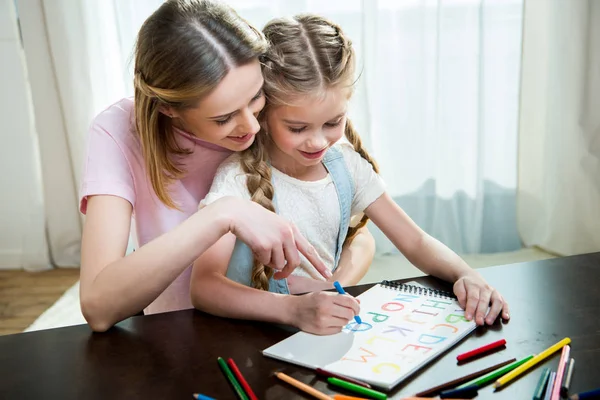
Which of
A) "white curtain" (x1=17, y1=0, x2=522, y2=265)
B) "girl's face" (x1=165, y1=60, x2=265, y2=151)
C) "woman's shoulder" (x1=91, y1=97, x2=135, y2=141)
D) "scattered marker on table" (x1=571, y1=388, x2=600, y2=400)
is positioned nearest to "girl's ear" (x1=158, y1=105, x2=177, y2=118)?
"girl's face" (x1=165, y1=60, x2=265, y2=151)

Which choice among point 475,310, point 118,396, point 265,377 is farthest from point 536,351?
point 118,396

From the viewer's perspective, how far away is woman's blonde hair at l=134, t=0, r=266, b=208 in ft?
3.69

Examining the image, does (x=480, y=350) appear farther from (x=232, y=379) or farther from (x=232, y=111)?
(x=232, y=111)

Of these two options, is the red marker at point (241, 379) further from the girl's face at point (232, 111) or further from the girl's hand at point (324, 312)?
the girl's face at point (232, 111)

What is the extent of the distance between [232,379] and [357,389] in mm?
146

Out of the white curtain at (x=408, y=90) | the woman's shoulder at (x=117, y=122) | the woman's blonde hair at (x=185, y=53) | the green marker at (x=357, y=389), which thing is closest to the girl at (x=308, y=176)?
the woman's blonde hair at (x=185, y=53)

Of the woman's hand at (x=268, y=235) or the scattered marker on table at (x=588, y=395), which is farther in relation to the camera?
the woman's hand at (x=268, y=235)

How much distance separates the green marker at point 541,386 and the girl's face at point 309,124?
0.63 m

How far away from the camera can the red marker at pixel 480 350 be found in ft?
2.67

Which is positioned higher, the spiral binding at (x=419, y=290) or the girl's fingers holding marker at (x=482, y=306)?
the girl's fingers holding marker at (x=482, y=306)

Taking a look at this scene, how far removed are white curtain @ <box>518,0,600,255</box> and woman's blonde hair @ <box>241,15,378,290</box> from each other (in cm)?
174

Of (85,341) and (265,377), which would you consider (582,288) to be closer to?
(265,377)

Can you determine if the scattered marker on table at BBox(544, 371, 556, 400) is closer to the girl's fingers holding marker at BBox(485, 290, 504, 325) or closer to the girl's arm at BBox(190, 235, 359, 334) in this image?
the girl's fingers holding marker at BBox(485, 290, 504, 325)

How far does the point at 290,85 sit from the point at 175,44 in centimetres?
23
